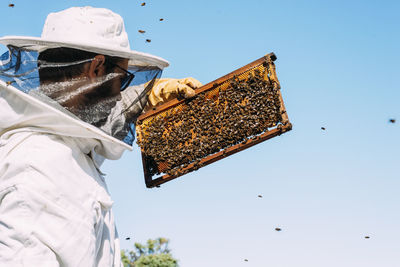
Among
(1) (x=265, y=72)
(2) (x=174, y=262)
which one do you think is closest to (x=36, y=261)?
(1) (x=265, y=72)

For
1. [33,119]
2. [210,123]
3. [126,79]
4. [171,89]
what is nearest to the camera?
[33,119]

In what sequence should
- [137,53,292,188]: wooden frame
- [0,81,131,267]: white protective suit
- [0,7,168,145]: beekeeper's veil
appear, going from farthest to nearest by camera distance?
[137,53,292,188]: wooden frame → [0,7,168,145]: beekeeper's veil → [0,81,131,267]: white protective suit

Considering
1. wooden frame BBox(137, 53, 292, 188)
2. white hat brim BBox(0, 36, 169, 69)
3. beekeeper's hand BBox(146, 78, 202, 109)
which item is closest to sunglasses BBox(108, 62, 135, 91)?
white hat brim BBox(0, 36, 169, 69)

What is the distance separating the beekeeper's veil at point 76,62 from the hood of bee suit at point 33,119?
0.22 feet

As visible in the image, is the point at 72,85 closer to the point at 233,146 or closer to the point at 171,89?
the point at 171,89

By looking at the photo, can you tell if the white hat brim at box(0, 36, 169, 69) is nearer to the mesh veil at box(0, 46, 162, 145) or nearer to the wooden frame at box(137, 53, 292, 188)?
the mesh veil at box(0, 46, 162, 145)

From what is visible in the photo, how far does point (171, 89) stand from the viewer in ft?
13.6

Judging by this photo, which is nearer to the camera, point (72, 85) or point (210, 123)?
point (72, 85)

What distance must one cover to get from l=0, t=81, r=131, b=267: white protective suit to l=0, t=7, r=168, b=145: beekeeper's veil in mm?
119

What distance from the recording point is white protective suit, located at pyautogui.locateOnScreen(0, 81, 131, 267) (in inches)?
92.4

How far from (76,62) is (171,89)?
1.34 meters

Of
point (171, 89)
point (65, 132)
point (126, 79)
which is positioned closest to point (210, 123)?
point (171, 89)

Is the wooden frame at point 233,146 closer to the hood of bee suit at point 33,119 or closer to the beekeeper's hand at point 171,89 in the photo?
the beekeeper's hand at point 171,89

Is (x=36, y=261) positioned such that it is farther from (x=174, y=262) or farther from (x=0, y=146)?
(x=174, y=262)
